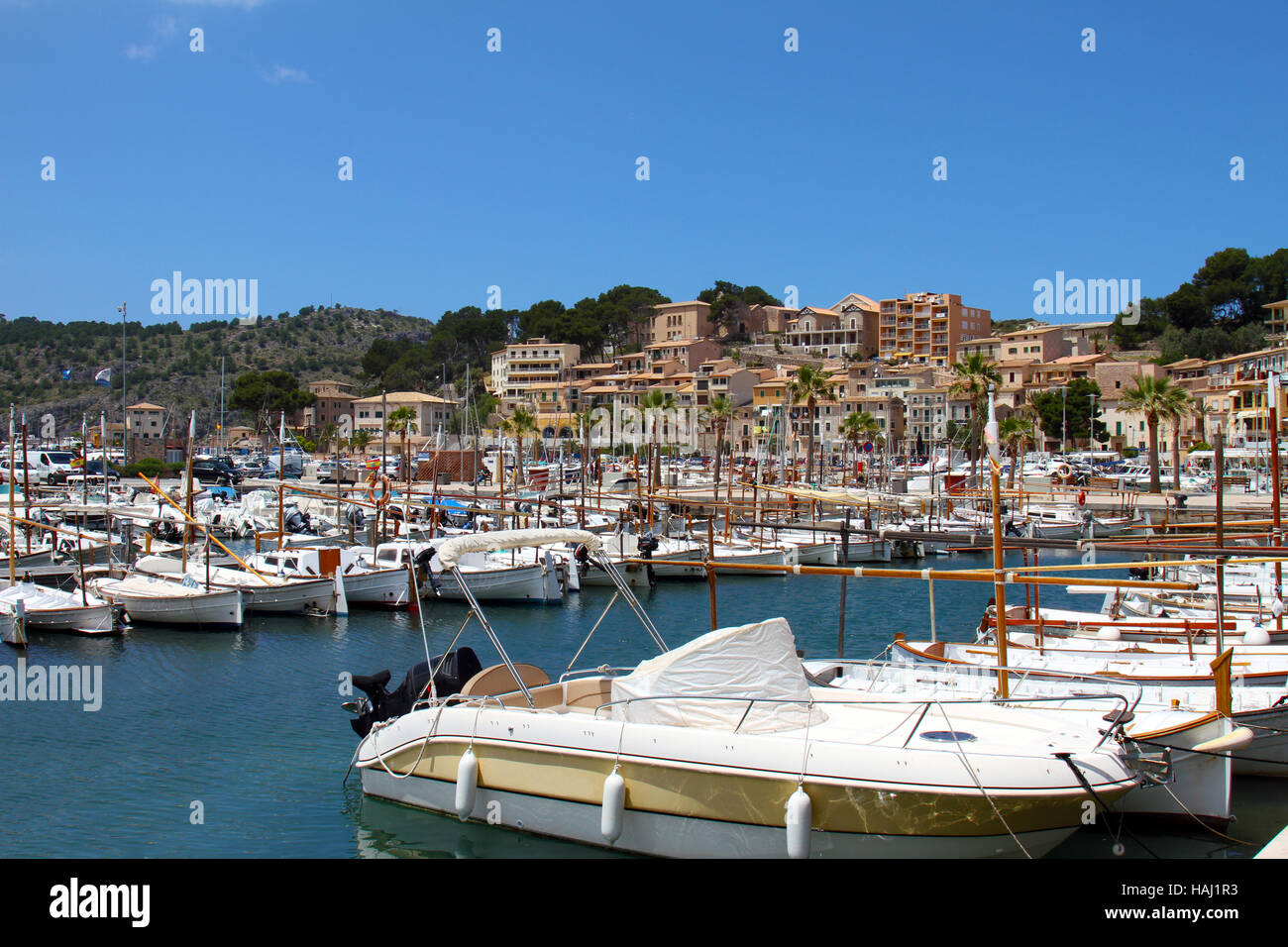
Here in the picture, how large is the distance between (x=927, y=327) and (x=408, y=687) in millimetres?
160668

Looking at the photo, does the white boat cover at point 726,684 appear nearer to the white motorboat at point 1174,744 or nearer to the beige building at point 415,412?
the white motorboat at point 1174,744

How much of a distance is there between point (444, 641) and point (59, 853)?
16.5m

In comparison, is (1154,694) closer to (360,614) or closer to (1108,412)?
(360,614)

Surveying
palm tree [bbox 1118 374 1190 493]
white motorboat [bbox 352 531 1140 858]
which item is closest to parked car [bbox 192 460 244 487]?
palm tree [bbox 1118 374 1190 493]

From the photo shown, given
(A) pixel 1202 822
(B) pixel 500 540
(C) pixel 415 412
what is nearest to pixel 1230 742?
(A) pixel 1202 822

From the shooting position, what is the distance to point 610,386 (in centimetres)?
15650

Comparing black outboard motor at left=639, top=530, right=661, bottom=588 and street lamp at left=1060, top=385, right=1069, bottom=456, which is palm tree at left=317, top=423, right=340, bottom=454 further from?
black outboard motor at left=639, top=530, right=661, bottom=588

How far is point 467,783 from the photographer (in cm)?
1395

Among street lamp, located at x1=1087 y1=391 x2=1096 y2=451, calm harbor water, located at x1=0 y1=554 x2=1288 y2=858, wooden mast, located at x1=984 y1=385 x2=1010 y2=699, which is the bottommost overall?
calm harbor water, located at x1=0 y1=554 x2=1288 y2=858

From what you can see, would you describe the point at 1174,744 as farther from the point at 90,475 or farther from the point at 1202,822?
the point at 90,475

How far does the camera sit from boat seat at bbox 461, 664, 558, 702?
49.5 ft

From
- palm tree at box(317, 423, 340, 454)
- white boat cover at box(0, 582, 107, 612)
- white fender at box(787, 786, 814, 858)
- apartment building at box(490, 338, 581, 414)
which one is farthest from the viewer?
apartment building at box(490, 338, 581, 414)

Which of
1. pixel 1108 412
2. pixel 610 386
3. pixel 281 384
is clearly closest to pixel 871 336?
pixel 610 386

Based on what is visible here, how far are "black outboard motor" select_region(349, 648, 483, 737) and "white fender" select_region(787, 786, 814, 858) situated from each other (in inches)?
251
